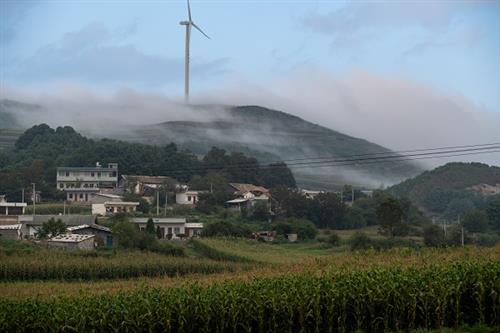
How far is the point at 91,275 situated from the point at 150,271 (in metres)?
3.65

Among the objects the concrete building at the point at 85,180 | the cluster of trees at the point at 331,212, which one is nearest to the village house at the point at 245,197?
the cluster of trees at the point at 331,212

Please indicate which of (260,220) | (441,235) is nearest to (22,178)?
(260,220)

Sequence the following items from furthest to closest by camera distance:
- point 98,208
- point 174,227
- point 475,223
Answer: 1. point 98,208
2. point 475,223
3. point 174,227

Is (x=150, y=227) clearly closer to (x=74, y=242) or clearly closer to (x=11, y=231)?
(x=74, y=242)

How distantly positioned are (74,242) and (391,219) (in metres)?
27.3

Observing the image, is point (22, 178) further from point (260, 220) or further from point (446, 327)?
point (446, 327)

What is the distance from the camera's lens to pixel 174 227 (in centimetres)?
8162

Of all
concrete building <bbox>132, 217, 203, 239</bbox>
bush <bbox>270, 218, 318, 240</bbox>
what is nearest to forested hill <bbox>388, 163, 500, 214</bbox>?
bush <bbox>270, 218, 318, 240</bbox>

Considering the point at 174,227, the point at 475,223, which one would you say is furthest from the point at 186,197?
the point at 475,223

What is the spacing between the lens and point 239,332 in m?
27.3

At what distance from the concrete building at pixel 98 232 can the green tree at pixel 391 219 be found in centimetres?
2322

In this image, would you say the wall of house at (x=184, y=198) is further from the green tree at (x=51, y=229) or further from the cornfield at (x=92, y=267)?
the cornfield at (x=92, y=267)

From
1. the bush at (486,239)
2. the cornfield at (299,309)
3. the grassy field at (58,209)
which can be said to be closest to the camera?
the cornfield at (299,309)

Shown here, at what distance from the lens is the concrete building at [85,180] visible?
129 m
